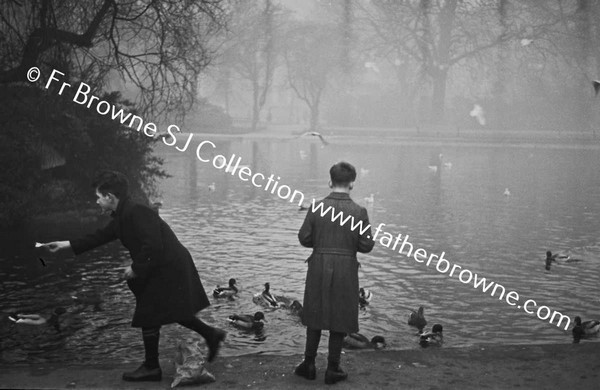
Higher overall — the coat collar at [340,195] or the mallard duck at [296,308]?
the coat collar at [340,195]

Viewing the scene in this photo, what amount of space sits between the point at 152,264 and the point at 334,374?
1694 mm

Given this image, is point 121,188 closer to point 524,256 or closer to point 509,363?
point 509,363

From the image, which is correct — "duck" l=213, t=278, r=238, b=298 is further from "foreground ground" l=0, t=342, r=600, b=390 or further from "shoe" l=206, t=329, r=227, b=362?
"shoe" l=206, t=329, r=227, b=362

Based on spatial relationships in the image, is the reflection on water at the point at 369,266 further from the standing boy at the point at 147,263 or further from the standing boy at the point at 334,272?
the standing boy at the point at 334,272

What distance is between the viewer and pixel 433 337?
30.2 feet

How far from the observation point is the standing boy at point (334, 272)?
6.54m

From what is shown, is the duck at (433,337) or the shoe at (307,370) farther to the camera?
the duck at (433,337)

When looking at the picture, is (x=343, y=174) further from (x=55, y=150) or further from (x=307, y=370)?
(x=55, y=150)

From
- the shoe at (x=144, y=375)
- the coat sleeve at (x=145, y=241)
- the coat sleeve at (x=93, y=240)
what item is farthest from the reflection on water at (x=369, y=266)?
the coat sleeve at (x=145, y=241)

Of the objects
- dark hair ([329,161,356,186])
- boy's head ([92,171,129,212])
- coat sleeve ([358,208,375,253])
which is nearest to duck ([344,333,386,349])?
coat sleeve ([358,208,375,253])

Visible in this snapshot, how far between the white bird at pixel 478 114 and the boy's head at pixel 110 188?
59833 millimetres

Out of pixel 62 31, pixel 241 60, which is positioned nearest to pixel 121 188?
pixel 62 31

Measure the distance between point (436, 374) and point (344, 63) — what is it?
56160 mm

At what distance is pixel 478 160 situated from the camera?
40.6 metres
